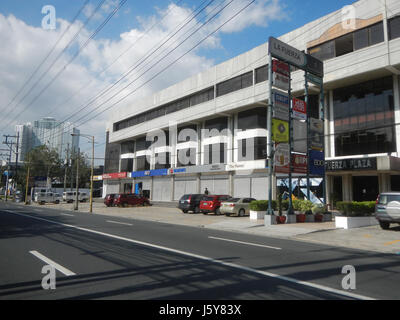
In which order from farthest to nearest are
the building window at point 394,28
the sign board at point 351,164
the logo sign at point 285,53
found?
the sign board at point 351,164 < the building window at point 394,28 < the logo sign at point 285,53

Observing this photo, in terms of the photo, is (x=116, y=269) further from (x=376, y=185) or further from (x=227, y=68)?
(x=227, y=68)

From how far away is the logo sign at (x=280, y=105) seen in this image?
17.8 metres

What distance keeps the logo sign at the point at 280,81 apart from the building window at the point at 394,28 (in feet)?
37.7

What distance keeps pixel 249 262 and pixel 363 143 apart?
2341 centimetres

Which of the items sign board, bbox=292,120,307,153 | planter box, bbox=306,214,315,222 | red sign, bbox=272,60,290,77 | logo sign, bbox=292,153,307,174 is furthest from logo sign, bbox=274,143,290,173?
red sign, bbox=272,60,290,77

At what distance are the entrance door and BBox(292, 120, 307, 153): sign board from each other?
11.0 meters

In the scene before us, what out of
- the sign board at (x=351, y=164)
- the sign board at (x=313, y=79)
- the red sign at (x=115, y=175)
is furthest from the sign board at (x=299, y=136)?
the red sign at (x=115, y=175)

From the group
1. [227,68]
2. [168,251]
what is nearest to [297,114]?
[168,251]

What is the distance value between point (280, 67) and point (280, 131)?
12.8 feet

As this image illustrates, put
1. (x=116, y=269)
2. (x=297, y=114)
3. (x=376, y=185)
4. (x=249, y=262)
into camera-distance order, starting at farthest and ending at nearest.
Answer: (x=376, y=185), (x=297, y=114), (x=249, y=262), (x=116, y=269)

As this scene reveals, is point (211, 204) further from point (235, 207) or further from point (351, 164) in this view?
point (351, 164)

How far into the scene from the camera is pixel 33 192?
50656 mm

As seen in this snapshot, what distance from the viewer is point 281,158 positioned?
17.6 m

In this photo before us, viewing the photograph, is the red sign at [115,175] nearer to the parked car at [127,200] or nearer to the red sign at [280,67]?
the parked car at [127,200]
